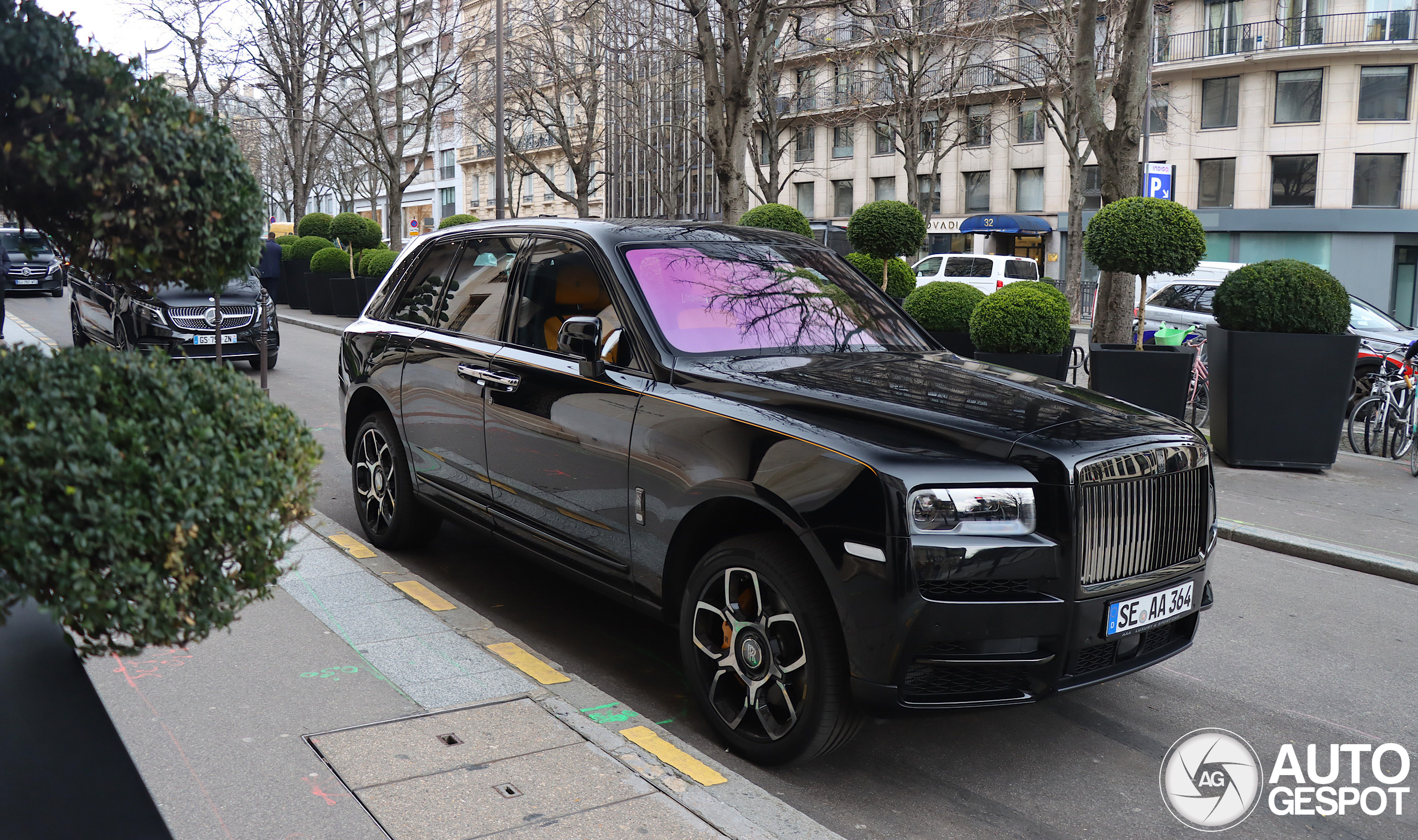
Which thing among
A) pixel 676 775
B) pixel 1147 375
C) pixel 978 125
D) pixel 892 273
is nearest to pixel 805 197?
pixel 978 125

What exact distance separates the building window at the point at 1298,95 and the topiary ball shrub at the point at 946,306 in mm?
34404

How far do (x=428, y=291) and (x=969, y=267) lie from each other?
27990 mm

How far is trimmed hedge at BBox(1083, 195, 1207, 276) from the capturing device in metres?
9.98

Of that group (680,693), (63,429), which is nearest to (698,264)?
(680,693)

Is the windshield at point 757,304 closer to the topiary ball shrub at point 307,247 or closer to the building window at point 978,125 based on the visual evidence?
the topiary ball shrub at point 307,247

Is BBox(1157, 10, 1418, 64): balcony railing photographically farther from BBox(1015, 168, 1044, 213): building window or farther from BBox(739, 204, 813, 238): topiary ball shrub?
BBox(739, 204, 813, 238): topiary ball shrub

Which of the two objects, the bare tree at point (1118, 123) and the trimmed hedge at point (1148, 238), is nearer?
the trimmed hedge at point (1148, 238)

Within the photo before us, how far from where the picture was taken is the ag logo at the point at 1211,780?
3.72m

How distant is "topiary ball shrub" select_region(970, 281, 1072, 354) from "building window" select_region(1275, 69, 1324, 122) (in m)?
35.8

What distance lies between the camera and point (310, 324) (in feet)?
76.6

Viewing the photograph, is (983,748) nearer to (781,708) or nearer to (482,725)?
(781,708)

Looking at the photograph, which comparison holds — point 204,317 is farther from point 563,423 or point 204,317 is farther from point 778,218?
point 563,423

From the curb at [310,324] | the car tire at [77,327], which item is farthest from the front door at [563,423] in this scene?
the curb at [310,324]

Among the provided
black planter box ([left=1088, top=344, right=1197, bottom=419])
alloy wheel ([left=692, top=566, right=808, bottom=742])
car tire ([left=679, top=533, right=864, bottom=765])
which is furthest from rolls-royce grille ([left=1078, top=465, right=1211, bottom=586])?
black planter box ([left=1088, top=344, right=1197, bottom=419])
